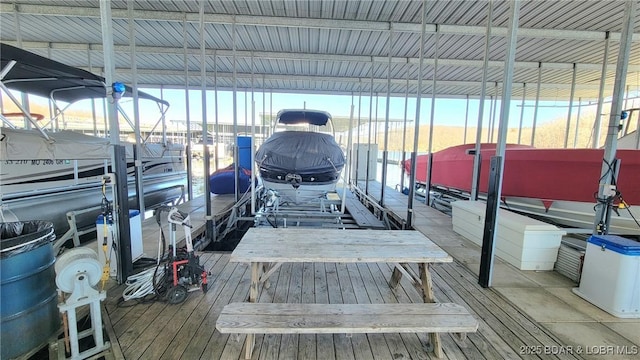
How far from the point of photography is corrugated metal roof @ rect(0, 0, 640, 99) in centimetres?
A: 442

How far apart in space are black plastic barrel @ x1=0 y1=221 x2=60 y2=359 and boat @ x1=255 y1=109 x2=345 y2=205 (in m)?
2.74

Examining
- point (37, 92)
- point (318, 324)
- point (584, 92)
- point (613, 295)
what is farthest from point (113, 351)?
point (584, 92)

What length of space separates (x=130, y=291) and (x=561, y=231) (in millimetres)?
4250


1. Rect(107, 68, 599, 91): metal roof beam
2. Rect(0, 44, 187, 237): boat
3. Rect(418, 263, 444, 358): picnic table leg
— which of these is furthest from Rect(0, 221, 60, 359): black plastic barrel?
Rect(107, 68, 599, 91): metal roof beam

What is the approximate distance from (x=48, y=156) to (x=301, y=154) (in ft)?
11.2

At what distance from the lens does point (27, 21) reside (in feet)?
16.3

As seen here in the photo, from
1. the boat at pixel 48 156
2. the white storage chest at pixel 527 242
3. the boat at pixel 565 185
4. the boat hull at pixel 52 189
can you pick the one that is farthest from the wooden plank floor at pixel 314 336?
the boat at pixel 565 185

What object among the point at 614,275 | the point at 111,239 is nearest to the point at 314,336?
the point at 111,239

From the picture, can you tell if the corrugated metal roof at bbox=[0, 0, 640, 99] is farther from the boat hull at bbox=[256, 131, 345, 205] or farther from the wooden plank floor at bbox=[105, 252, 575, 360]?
the wooden plank floor at bbox=[105, 252, 575, 360]

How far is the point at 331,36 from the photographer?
220 inches

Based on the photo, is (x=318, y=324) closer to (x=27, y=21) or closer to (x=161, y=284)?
(x=161, y=284)

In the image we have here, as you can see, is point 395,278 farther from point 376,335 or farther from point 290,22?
point 290,22

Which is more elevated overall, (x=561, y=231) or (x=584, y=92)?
(x=584, y=92)

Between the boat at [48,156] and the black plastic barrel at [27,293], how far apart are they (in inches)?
45.9
